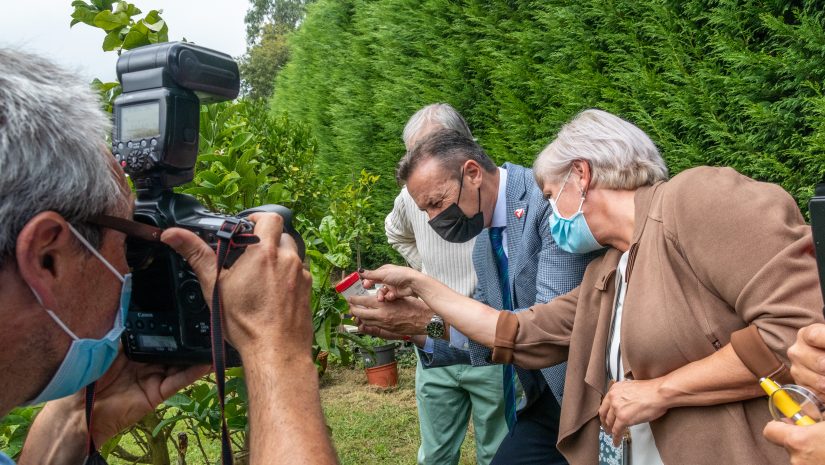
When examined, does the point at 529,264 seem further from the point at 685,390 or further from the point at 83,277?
the point at 83,277

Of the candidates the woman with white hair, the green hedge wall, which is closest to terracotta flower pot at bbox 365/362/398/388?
the green hedge wall

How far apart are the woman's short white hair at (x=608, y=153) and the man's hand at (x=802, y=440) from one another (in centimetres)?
101

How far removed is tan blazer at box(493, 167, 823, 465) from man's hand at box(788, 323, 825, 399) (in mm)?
162

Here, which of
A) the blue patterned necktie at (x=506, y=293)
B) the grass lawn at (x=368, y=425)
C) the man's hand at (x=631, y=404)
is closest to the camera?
the man's hand at (x=631, y=404)

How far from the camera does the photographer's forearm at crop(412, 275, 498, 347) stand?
111 inches

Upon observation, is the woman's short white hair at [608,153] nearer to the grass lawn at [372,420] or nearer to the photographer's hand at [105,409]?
the photographer's hand at [105,409]

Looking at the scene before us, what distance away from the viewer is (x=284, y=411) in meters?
1.22

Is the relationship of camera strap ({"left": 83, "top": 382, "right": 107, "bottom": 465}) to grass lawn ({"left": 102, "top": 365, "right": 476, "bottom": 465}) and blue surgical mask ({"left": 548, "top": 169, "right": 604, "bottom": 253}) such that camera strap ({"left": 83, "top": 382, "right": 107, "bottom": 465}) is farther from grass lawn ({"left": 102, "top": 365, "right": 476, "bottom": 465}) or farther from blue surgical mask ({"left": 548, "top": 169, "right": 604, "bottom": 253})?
grass lawn ({"left": 102, "top": 365, "right": 476, "bottom": 465})

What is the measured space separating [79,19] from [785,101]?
2816mm

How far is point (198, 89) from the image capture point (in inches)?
61.4

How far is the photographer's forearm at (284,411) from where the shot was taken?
1.19 meters

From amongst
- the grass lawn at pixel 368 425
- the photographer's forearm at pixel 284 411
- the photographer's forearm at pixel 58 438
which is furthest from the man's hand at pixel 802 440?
the grass lawn at pixel 368 425

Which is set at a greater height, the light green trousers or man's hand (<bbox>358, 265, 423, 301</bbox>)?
man's hand (<bbox>358, 265, 423, 301</bbox>)

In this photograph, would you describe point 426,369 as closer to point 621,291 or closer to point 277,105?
point 621,291
